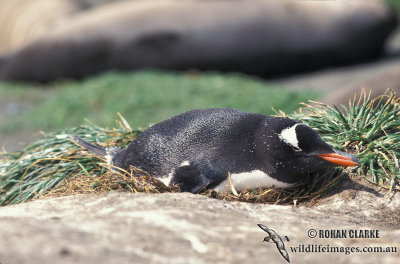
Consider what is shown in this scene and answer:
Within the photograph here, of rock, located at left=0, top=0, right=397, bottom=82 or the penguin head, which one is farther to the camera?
rock, located at left=0, top=0, right=397, bottom=82

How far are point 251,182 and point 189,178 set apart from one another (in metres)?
0.35

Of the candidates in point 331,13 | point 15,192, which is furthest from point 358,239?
point 331,13

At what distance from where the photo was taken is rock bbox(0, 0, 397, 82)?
11109 mm

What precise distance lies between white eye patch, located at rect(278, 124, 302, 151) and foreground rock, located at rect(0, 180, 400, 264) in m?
0.40

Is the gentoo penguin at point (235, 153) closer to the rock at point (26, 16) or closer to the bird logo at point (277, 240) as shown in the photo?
the bird logo at point (277, 240)

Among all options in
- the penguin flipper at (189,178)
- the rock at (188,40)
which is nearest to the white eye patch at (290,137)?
the penguin flipper at (189,178)

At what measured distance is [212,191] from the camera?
2980 mm

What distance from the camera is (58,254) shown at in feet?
6.43

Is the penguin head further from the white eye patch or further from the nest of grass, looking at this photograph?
the nest of grass

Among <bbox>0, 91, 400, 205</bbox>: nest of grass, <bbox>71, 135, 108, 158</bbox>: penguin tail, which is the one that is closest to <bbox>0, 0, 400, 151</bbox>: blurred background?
<bbox>0, 91, 400, 205</bbox>: nest of grass

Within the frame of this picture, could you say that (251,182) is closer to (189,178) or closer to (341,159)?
(189,178)

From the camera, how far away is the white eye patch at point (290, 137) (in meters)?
2.89

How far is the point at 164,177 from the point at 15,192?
1.27 m

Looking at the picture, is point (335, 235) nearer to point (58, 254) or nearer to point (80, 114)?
point (58, 254)
